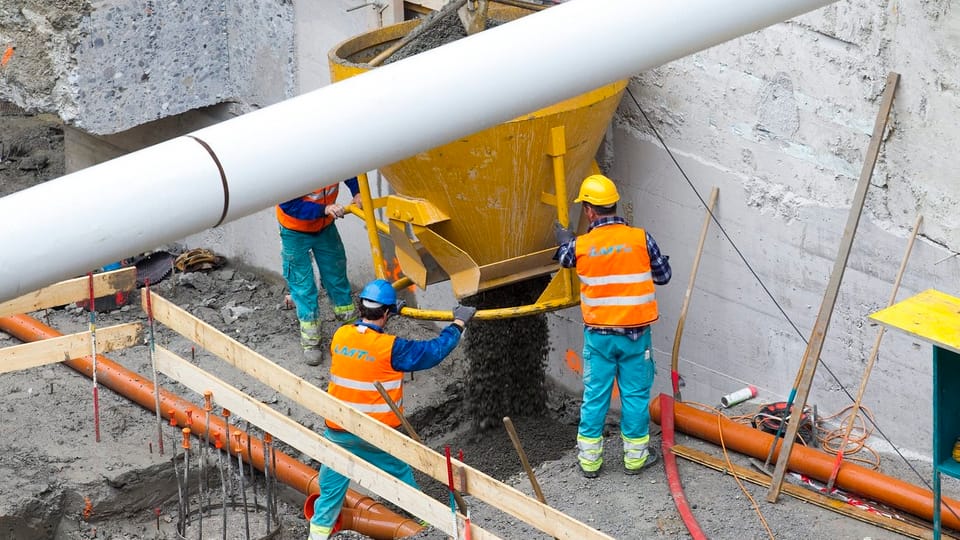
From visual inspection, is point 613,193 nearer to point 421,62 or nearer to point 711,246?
point 711,246

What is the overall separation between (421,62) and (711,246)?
12.8 ft

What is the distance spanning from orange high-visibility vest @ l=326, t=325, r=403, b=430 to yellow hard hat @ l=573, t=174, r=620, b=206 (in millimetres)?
1205

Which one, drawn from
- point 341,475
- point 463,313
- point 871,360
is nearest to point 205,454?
point 341,475

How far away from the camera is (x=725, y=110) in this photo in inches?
279

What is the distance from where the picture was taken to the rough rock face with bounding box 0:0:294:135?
29.3ft

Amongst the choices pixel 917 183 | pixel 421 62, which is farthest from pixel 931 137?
pixel 421 62

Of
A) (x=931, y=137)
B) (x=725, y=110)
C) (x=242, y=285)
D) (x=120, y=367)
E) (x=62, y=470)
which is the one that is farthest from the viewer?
(x=242, y=285)

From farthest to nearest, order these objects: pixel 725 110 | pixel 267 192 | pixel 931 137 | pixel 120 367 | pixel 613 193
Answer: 1. pixel 120 367
2. pixel 725 110
3. pixel 613 193
4. pixel 931 137
5. pixel 267 192

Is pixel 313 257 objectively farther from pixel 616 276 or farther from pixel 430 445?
pixel 616 276

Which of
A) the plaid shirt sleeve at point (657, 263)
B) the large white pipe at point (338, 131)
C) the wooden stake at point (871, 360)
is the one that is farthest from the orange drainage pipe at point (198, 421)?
the large white pipe at point (338, 131)

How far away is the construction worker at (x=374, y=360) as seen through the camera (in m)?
6.38

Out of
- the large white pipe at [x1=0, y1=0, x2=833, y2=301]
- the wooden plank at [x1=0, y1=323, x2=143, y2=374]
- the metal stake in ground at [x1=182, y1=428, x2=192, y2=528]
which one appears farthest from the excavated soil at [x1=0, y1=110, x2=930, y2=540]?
the large white pipe at [x1=0, y1=0, x2=833, y2=301]

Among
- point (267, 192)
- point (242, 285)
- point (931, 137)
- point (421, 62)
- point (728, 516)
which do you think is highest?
point (421, 62)

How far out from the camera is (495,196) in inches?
270
